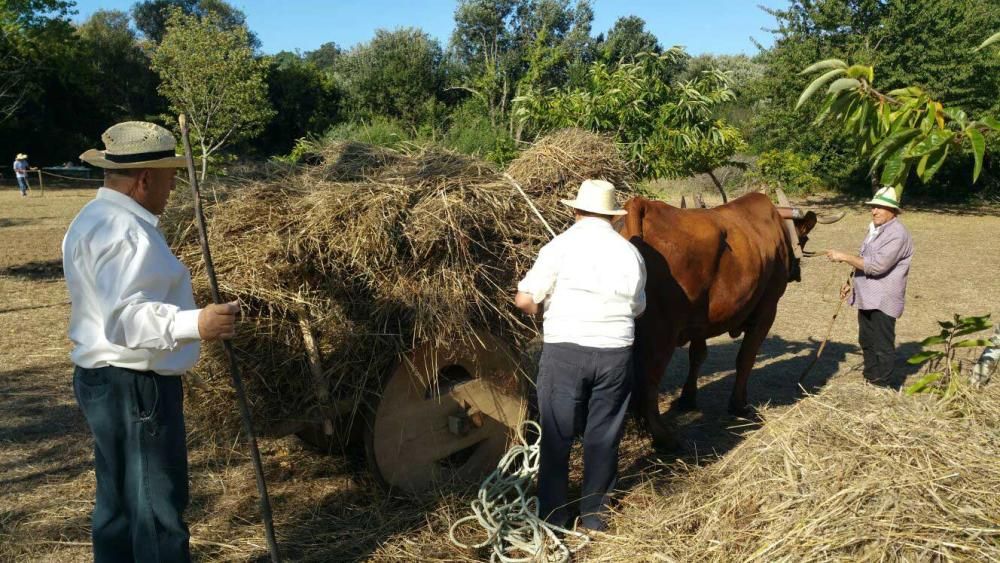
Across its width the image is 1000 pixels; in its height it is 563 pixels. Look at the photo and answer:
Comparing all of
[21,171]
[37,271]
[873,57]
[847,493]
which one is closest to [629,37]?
[873,57]

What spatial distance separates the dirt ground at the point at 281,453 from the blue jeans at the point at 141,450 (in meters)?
1.08

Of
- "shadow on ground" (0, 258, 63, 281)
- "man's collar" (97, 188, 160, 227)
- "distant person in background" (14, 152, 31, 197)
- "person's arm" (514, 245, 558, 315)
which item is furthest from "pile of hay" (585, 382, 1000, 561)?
"distant person in background" (14, 152, 31, 197)

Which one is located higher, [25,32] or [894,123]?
[25,32]

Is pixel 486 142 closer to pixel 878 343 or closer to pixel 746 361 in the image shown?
pixel 746 361

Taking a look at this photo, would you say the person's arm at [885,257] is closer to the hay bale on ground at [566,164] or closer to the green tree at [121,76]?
the hay bale on ground at [566,164]

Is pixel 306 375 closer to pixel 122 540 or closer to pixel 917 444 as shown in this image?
pixel 122 540

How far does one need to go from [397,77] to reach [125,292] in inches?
1172

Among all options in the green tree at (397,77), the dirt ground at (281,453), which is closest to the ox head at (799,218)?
the dirt ground at (281,453)

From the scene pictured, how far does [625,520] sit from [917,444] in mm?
1390

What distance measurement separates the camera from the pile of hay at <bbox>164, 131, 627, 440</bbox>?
146 inches

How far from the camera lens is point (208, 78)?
67.3 ft

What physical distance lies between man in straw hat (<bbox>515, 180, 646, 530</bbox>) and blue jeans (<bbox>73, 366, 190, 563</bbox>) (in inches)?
69.7

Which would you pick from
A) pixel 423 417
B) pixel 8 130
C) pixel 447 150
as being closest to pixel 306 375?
pixel 423 417

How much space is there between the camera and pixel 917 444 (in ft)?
10.1
